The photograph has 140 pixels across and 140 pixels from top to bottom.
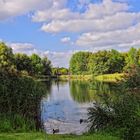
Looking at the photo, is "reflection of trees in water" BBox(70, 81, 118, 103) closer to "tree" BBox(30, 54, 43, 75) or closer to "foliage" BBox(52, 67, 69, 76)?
"tree" BBox(30, 54, 43, 75)

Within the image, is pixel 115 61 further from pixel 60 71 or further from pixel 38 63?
pixel 60 71

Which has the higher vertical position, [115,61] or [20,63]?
[115,61]

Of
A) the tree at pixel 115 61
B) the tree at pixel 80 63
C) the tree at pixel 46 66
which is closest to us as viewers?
the tree at pixel 115 61

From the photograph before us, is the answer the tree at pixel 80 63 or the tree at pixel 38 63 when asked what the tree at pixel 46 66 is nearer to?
the tree at pixel 38 63

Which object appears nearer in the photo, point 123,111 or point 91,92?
point 123,111

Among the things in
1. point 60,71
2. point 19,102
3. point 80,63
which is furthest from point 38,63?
point 19,102

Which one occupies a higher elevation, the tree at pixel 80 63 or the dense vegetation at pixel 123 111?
the tree at pixel 80 63

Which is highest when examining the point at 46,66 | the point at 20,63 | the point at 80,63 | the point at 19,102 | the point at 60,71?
the point at 80,63

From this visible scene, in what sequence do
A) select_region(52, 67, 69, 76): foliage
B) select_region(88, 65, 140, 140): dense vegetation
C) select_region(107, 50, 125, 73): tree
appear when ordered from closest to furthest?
select_region(88, 65, 140, 140): dense vegetation
select_region(107, 50, 125, 73): tree
select_region(52, 67, 69, 76): foliage

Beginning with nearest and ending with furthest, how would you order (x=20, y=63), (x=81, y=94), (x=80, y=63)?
(x=81, y=94) < (x=20, y=63) < (x=80, y=63)

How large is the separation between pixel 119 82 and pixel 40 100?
4.78 m

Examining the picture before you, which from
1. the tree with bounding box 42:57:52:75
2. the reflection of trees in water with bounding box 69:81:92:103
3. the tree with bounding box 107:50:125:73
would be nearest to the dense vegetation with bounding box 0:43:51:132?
the reflection of trees in water with bounding box 69:81:92:103

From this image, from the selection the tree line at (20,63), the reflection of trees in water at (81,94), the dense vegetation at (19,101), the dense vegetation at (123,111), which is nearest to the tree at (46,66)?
the tree line at (20,63)

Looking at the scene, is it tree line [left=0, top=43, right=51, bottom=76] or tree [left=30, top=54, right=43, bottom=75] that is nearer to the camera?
tree line [left=0, top=43, right=51, bottom=76]
